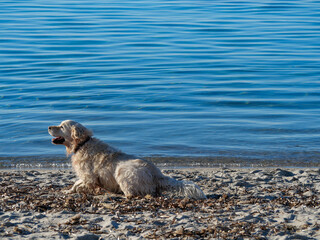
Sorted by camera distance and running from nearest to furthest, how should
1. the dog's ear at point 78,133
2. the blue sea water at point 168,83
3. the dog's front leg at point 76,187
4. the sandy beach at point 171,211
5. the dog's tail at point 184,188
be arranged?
the sandy beach at point 171,211
the dog's tail at point 184,188
the dog's front leg at point 76,187
the dog's ear at point 78,133
the blue sea water at point 168,83

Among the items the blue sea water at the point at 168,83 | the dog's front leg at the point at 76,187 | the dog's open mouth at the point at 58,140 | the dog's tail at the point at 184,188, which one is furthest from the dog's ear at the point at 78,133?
the blue sea water at the point at 168,83

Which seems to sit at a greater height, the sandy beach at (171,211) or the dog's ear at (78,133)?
the dog's ear at (78,133)

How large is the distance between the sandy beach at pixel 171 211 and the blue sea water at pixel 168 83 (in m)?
2.68

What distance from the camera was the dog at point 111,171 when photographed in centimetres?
841

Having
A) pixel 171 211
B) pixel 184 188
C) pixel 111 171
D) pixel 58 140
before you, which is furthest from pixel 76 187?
pixel 171 211

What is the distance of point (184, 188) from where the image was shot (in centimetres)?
837

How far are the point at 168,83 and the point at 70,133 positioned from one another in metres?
11.5

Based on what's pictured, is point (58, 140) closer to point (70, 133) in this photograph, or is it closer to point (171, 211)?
point (70, 133)

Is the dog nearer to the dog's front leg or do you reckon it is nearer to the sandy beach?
the dog's front leg

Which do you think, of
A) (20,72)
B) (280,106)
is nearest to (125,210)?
(280,106)

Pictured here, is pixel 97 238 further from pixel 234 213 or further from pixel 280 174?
pixel 280 174

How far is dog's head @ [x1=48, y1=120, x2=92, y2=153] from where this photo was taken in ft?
29.7

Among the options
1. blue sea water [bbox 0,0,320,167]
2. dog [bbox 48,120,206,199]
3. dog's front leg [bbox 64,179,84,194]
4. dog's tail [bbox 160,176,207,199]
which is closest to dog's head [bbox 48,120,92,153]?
dog [bbox 48,120,206,199]

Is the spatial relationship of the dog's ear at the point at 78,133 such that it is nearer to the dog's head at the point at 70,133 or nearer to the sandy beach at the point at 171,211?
the dog's head at the point at 70,133
